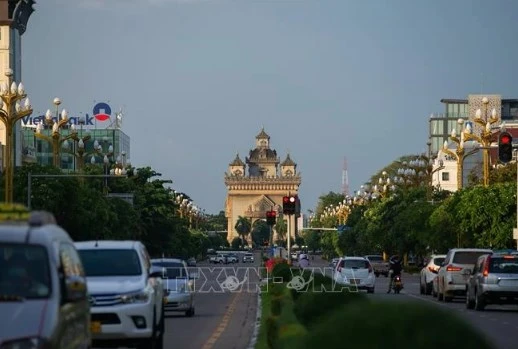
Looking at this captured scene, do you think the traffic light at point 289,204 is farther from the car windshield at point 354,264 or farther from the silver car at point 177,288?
the silver car at point 177,288

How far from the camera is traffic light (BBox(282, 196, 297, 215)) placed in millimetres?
50219

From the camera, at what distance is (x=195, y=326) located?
111ft

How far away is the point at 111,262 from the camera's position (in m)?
22.0

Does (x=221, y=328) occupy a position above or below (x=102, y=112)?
below

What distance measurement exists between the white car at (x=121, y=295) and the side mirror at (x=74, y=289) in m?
5.75

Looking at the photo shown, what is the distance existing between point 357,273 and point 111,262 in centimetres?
3474

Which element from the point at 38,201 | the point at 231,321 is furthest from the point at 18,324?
the point at 38,201

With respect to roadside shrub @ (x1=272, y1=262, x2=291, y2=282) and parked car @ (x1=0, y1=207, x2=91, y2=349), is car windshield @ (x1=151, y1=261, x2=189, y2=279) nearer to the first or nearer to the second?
roadside shrub @ (x1=272, y1=262, x2=291, y2=282)

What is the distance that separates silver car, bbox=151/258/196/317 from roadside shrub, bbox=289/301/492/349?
88.4 ft

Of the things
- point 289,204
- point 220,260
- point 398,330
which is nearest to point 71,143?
point 220,260

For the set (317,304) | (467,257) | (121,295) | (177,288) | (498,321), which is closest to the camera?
(121,295)

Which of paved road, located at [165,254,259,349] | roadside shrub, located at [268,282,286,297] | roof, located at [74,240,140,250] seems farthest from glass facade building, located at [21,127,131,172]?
roof, located at [74,240,140,250]

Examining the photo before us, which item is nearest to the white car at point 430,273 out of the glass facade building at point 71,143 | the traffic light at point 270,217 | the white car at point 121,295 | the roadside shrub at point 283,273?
the roadside shrub at point 283,273

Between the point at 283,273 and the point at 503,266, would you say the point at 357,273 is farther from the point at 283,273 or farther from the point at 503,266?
the point at 503,266
